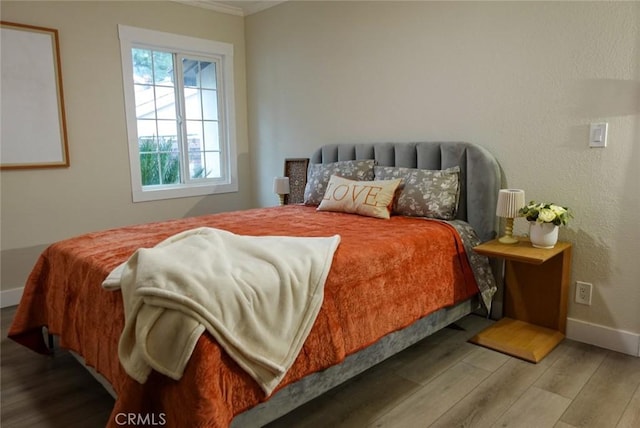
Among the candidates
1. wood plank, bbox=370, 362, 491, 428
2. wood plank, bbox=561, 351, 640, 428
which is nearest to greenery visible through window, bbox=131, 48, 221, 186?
wood plank, bbox=370, 362, 491, 428

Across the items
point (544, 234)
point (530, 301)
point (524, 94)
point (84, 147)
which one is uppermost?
point (524, 94)

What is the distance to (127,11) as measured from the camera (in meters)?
3.60

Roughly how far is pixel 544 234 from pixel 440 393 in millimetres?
1029

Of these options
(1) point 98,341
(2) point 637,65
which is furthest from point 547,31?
(1) point 98,341

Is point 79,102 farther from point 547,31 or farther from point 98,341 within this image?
point 547,31

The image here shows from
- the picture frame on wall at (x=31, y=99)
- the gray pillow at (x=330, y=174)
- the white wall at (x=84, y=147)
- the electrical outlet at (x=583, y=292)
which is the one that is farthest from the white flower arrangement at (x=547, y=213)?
the picture frame on wall at (x=31, y=99)

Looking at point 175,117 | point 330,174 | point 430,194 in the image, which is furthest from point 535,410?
point 175,117

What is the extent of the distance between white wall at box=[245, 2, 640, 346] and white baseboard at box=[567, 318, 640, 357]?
0.07ft

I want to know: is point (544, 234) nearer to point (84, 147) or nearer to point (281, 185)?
point (281, 185)

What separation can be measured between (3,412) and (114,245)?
33.8 inches

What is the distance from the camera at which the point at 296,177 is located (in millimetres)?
4062

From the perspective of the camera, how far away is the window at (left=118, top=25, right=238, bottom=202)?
379 centimetres

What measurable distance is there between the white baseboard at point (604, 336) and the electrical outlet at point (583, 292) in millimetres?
123

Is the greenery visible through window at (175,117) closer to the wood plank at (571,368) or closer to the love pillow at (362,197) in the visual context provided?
the love pillow at (362,197)
